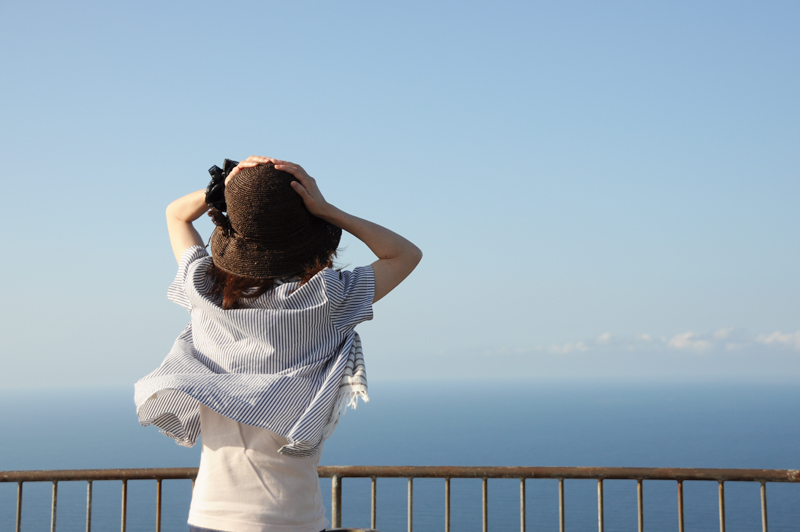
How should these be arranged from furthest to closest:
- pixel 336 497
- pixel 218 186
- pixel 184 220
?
1. pixel 336 497
2. pixel 184 220
3. pixel 218 186

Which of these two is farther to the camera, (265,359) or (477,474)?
(477,474)

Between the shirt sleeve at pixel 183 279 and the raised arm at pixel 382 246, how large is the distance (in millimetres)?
323

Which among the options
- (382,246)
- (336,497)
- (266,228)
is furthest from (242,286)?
(336,497)

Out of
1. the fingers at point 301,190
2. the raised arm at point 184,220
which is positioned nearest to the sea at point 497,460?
the raised arm at point 184,220

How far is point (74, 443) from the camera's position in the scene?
135250 millimetres

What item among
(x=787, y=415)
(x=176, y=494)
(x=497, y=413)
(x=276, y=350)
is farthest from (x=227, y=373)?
(x=787, y=415)

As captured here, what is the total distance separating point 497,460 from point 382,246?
Result: 345ft

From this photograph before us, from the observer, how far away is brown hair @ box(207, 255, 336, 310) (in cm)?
125

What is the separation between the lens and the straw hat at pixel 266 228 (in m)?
1.26

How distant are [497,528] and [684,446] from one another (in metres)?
63.4

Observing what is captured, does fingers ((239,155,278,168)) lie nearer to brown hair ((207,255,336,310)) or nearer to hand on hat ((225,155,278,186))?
hand on hat ((225,155,278,186))

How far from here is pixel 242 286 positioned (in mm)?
1266

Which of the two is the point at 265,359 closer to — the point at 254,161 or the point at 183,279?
the point at 183,279

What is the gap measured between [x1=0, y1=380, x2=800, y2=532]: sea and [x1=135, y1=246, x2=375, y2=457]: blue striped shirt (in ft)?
126
